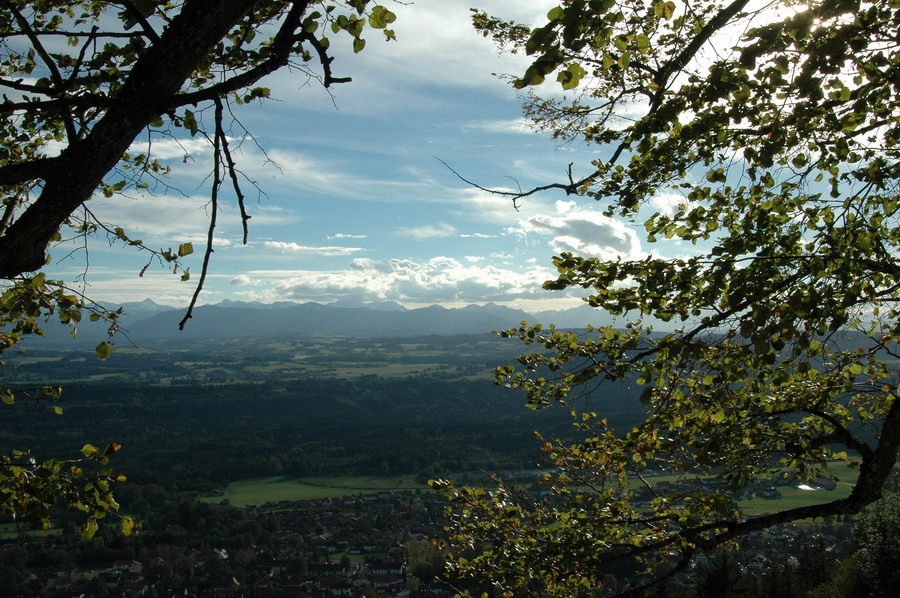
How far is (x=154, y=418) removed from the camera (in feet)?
418

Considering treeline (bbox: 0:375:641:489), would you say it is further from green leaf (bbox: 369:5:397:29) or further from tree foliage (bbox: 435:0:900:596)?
green leaf (bbox: 369:5:397:29)

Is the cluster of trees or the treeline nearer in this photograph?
the cluster of trees

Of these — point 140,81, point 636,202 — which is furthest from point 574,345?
point 140,81

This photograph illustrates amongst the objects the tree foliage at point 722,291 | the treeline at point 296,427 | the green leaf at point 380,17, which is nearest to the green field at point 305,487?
the treeline at point 296,427

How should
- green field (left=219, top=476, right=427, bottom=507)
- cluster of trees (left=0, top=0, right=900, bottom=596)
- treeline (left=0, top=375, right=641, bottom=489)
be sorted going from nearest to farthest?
cluster of trees (left=0, top=0, right=900, bottom=596), green field (left=219, top=476, right=427, bottom=507), treeline (left=0, top=375, right=641, bottom=489)

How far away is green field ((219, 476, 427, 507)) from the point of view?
2908 inches

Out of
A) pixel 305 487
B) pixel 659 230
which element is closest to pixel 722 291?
pixel 659 230

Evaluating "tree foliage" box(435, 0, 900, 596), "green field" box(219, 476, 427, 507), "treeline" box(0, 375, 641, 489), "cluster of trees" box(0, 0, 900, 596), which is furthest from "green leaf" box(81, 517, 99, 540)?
"green field" box(219, 476, 427, 507)

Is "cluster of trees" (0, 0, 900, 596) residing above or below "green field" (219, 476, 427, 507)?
above

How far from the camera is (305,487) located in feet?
265

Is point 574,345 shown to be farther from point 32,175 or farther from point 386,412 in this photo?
point 386,412

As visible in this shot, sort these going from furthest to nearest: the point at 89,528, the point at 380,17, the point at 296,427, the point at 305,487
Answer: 1. the point at 296,427
2. the point at 305,487
3. the point at 89,528
4. the point at 380,17

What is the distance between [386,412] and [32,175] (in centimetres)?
14985

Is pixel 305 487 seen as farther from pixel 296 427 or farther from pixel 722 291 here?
pixel 722 291
